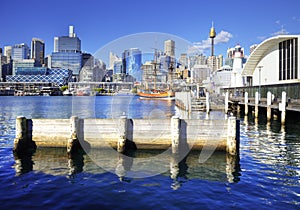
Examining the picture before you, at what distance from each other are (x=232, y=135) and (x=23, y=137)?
14.6m

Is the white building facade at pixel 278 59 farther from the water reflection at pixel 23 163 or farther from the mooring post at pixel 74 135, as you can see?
the water reflection at pixel 23 163

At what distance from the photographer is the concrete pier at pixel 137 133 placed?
59.5 ft

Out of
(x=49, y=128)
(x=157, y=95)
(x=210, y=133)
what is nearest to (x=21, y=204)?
(x=49, y=128)

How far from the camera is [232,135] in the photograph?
1766cm

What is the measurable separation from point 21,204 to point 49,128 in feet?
29.9

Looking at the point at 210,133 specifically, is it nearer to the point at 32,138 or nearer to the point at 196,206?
the point at 196,206

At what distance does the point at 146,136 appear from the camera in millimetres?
18938

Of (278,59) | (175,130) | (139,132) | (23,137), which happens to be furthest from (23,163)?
(278,59)

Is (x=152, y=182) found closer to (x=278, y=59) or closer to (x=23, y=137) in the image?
(x=23, y=137)

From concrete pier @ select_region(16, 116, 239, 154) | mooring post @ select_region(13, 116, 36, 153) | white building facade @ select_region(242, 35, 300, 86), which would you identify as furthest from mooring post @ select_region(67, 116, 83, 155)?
white building facade @ select_region(242, 35, 300, 86)

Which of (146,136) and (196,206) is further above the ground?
(146,136)

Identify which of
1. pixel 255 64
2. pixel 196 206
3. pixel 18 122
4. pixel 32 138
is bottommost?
pixel 196 206

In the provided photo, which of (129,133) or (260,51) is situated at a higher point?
(260,51)

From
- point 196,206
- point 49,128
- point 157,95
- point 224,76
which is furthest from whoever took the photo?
point 224,76
